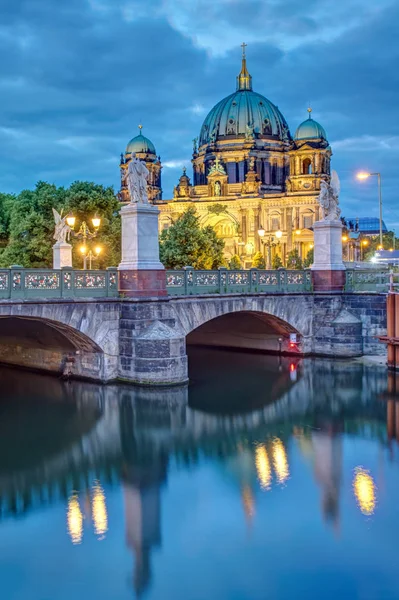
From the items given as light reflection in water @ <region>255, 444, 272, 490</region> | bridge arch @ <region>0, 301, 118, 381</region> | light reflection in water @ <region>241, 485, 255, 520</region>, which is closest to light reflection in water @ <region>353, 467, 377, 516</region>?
light reflection in water @ <region>255, 444, 272, 490</region>

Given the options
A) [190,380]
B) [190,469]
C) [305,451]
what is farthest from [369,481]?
[190,380]

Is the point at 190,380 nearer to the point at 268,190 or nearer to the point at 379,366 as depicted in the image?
the point at 379,366

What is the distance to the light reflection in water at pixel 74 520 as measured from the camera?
45.4 feet

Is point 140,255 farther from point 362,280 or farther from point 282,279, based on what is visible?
point 362,280

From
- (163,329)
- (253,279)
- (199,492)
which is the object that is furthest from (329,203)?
(199,492)

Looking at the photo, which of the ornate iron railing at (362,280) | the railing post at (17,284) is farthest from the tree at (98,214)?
the railing post at (17,284)

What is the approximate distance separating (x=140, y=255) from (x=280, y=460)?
34.2 ft

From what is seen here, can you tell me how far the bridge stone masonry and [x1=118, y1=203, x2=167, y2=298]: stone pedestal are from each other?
4 cm

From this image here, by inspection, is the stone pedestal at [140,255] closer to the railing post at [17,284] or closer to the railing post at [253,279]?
the railing post at [17,284]

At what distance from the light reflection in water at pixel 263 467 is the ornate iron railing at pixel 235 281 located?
9.59 meters

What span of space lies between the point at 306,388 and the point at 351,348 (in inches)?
257

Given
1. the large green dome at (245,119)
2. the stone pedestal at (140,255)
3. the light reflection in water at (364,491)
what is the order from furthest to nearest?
the large green dome at (245,119)
the stone pedestal at (140,255)
the light reflection in water at (364,491)

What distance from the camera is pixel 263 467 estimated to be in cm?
1819

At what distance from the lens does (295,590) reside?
11773 millimetres
